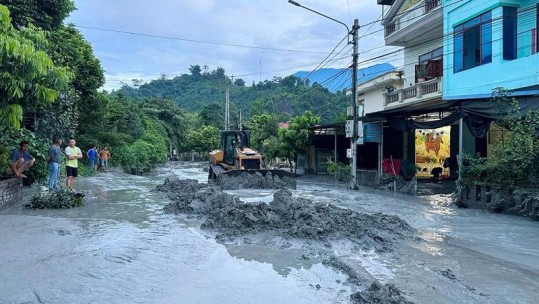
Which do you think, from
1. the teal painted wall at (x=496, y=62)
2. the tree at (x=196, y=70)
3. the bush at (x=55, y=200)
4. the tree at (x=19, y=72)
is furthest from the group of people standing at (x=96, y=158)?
the tree at (x=196, y=70)

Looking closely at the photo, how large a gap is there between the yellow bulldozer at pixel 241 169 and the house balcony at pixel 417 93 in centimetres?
796

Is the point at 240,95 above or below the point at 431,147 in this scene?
above

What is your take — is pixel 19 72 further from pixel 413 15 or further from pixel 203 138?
pixel 203 138

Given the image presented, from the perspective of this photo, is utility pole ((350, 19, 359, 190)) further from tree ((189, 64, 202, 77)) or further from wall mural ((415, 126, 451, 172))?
tree ((189, 64, 202, 77))

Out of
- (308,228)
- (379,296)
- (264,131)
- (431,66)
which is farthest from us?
(264,131)

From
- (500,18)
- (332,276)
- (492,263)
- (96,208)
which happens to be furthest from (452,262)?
(500,18)

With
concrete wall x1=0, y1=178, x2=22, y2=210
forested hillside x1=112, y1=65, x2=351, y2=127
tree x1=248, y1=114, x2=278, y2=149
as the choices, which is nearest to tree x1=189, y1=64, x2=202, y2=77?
forested hillside x1=112, y1=65, x2=351, y2=127

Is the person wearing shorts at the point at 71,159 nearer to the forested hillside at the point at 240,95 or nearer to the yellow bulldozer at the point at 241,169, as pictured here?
the yellow bulldozer at the point at 241,169

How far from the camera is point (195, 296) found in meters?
4.90

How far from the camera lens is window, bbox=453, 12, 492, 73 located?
16.5 metres

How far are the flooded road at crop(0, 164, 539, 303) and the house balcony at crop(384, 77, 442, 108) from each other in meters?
12.0

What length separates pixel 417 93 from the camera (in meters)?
22.2

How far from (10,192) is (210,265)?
7237 millimetres

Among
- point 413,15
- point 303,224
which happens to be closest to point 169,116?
point 413,15
